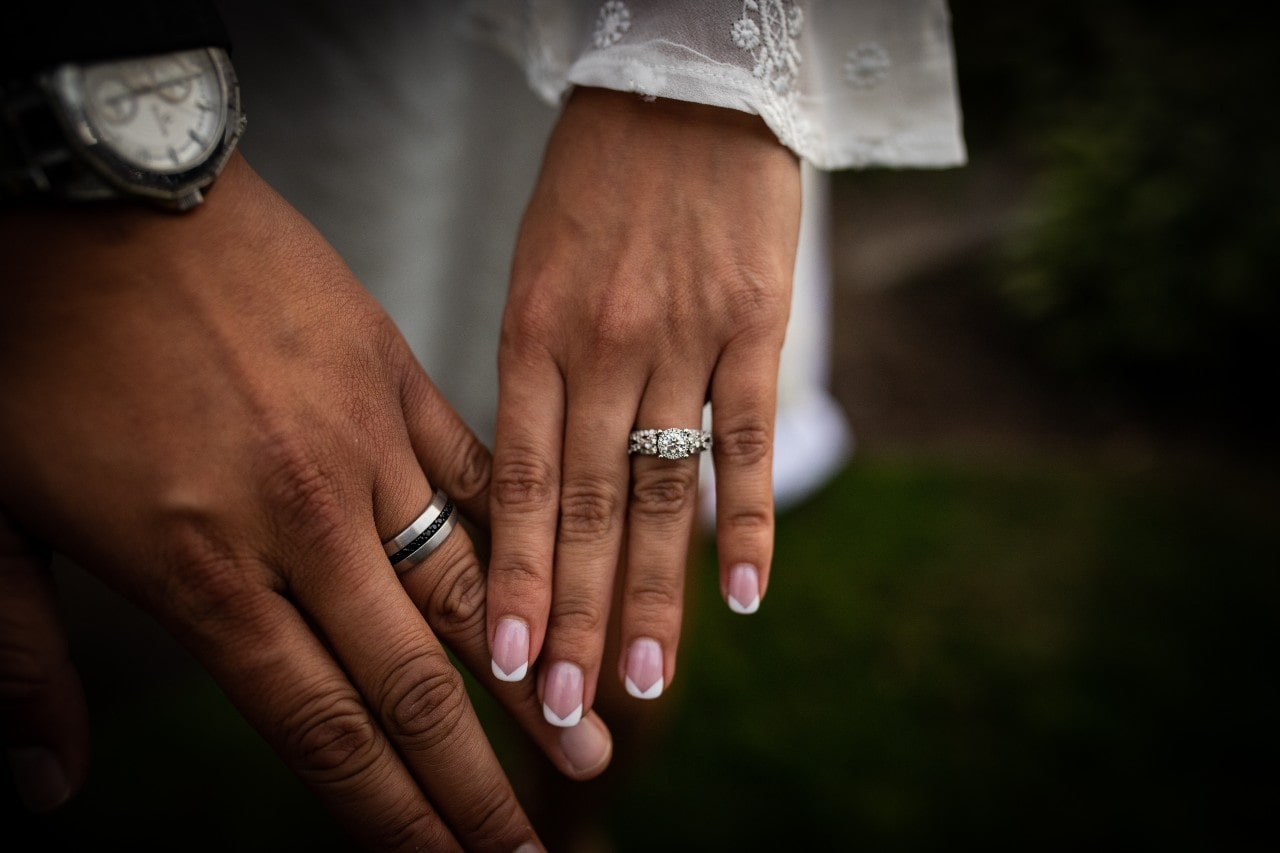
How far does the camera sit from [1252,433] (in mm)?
3594

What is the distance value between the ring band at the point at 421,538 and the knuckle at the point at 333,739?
0.18 m

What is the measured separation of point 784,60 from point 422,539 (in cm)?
85

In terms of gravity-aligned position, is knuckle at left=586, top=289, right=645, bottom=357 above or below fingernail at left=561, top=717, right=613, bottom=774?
above

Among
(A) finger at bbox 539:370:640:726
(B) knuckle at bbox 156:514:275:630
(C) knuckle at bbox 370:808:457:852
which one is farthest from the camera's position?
(A) finger at bbox 539:370:640:726

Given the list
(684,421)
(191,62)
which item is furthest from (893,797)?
(191,62)

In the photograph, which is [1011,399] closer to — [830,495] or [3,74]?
[830,495]

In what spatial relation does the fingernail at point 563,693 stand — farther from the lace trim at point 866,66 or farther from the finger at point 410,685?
the lace trim at point 866,66

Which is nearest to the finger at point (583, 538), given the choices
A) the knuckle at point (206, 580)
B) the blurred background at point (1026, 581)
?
the knuckle at point (206, 580)

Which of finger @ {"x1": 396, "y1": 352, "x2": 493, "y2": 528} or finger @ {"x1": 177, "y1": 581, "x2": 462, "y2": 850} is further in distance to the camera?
finger @ {"x1": 396, "y1": 352, "x2": 493, "y2": 528}

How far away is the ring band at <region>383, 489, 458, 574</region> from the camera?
109 centimetres

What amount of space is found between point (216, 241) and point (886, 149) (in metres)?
1.01

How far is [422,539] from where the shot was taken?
1.11m

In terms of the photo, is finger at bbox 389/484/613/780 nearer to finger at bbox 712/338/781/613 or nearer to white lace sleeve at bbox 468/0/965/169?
finger at bbox 712/338/781/613

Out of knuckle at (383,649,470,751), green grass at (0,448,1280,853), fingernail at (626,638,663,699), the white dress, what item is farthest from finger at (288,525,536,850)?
green grass at (0,448,1280,853)
